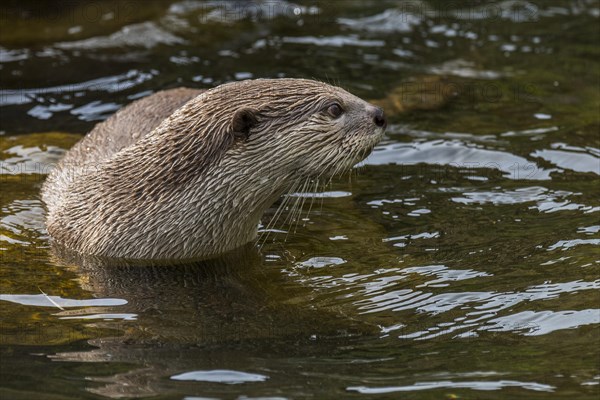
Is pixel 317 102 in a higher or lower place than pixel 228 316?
higher

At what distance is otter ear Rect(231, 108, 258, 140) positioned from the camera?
651 centimetres

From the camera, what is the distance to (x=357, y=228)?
7.39 meters

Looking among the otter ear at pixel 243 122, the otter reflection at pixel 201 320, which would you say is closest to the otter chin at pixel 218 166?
the otter ear at pixel 243 122

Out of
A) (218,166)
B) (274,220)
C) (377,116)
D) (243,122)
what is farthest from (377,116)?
(274,220)

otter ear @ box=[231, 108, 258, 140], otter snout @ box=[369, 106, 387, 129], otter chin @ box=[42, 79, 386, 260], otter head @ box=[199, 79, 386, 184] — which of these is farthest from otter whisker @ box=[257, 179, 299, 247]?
otter snout @ box=[369, 106, 387, 129]

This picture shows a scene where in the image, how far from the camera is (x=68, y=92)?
1042cm

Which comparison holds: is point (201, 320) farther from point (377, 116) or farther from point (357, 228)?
point (357, 228)

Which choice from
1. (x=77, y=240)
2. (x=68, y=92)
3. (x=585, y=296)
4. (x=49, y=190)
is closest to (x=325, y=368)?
(x=585, y=296)

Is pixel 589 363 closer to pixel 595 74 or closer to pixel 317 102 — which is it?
pixel 317 102

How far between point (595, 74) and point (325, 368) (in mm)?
6505

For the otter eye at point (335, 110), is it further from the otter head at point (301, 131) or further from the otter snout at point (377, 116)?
the otter snout at point (377, 116)

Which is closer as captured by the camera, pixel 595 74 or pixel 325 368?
pixel 325 368

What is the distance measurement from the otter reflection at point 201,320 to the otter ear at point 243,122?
2.84 feet

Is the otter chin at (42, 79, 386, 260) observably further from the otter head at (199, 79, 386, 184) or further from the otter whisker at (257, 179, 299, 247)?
the otter whisker at (257, 179, 299, 247)
